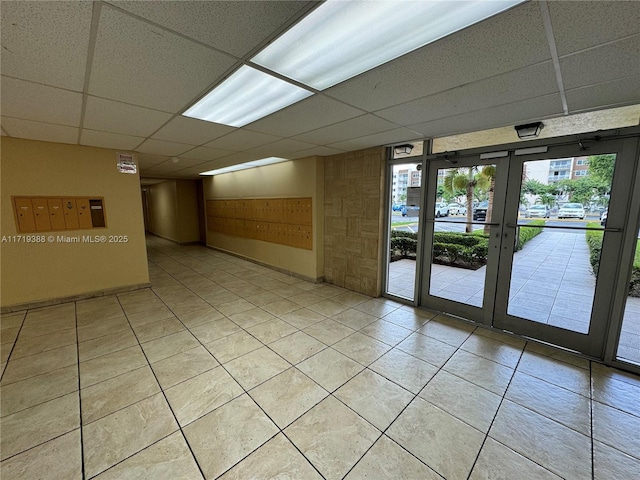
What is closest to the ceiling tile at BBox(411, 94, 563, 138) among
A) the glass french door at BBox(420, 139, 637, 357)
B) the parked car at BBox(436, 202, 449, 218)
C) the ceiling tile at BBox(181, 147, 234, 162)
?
the glass french door at BBox(420, 139, 637, 357)

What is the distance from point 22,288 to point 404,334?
5.30m

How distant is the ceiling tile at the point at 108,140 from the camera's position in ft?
10.5

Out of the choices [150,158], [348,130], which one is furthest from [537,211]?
[150,158]

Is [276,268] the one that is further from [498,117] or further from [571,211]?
[571,211]

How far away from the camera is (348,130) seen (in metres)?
3.01

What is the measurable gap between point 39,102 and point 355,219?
379 cm

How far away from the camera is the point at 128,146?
12.7ft

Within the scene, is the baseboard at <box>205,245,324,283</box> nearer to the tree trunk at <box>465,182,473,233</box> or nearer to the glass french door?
the glass french door

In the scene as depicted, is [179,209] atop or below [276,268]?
atop

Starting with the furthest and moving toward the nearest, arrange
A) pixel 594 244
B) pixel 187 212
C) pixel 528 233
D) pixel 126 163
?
pixel 187 212
pixel 126 163
pixel 528 233
pixel 594 244

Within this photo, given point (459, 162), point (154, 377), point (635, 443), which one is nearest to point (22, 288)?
point (154, 377)

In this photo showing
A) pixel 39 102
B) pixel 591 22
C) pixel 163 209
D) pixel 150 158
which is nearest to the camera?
pixel 591 22

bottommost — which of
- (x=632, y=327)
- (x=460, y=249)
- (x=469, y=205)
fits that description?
(x=632, y=327)

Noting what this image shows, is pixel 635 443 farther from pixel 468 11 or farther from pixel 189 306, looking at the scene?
pixel 189 306
